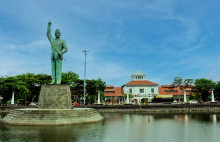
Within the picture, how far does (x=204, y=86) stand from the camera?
190ft

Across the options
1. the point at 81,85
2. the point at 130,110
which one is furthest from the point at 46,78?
the point at 130,110

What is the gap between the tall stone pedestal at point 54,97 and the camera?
18625mm

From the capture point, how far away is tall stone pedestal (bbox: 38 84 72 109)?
18.6 meters

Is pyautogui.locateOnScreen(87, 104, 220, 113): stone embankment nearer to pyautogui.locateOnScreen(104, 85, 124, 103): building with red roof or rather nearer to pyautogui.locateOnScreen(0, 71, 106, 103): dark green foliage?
pyautogui.locateOnScreen(0, 71, 106, 103): dark green foliage

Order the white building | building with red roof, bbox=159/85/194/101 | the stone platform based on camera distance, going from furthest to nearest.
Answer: the white building
building with red roof, bbox=159/85/194/101
the stone platform

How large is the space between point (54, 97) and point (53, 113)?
3085 mm

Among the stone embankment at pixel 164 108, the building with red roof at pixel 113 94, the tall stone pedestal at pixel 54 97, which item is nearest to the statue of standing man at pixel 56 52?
the tall stone pedestal at pixel 54 97

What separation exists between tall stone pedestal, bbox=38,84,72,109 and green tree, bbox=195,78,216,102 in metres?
50.7

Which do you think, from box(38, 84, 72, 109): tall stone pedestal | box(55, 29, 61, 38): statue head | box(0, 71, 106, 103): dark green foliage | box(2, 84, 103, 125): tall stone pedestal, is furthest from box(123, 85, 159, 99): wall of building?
box(2, 84, 103, 125): tall stone pedestal

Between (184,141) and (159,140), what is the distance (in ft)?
4.10

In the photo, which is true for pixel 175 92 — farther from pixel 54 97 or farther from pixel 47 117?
pixel 47 117

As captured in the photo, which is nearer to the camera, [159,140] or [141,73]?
[159,140]

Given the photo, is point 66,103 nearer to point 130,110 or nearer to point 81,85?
point 130,110

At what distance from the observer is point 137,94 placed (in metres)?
83.8
